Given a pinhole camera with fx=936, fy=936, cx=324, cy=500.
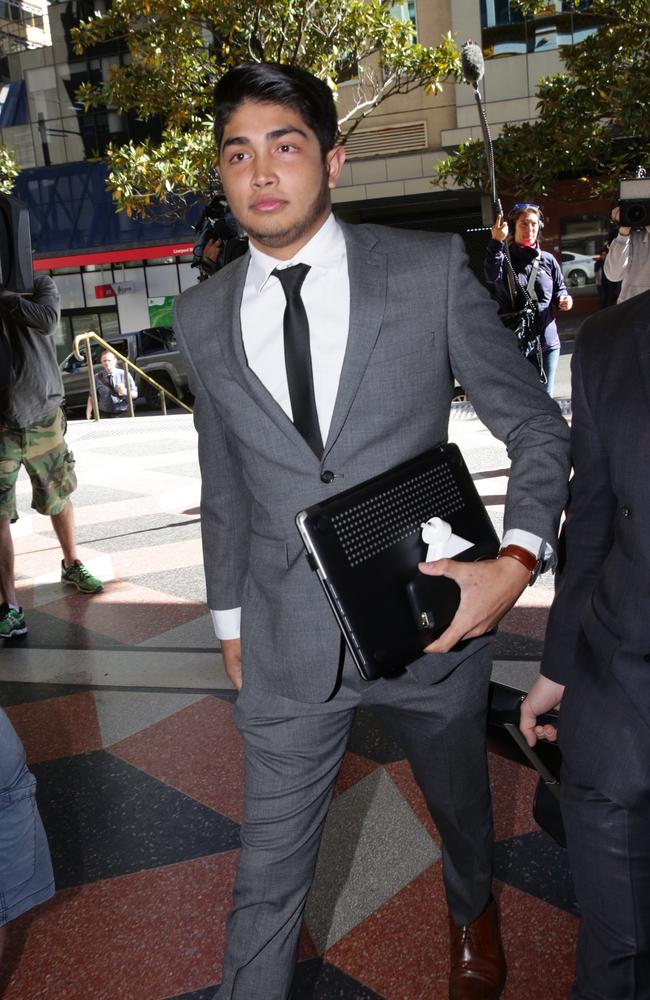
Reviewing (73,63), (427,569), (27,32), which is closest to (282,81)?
(427,569)

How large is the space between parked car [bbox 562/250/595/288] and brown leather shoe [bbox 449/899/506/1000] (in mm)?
22236

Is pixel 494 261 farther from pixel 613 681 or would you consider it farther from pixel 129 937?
pixel 613 681

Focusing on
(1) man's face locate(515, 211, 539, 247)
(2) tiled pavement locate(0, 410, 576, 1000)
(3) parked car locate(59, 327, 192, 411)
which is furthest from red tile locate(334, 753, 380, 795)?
(3) parked car locate(59, 327, 192, 411)

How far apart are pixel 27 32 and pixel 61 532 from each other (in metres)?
31.8

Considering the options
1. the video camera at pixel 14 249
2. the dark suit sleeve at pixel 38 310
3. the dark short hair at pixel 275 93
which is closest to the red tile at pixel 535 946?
the dark short hair at pixel 275 93

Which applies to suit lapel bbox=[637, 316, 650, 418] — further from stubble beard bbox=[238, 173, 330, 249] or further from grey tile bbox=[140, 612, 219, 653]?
grey tile bbox=[140, 612, 219, 653]

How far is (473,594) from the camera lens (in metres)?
1.57

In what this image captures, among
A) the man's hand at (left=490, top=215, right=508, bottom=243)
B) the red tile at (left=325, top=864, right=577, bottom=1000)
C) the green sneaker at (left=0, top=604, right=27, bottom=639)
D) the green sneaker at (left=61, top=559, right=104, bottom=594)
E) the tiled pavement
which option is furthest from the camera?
the man's hand at (left=490, top=215, right=508, bottom=243)

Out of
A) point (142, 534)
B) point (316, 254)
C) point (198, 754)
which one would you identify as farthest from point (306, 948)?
point (142, 534)

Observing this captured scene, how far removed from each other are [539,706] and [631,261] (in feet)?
16.3

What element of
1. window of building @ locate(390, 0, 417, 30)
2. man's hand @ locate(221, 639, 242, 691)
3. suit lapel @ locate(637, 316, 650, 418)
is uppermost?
window of building @ locate(390, 0, 417, 30)

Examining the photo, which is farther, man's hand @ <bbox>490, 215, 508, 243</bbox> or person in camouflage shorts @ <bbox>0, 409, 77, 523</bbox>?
man's hand @ <bbox>490, 215, 508, 243</bbox>

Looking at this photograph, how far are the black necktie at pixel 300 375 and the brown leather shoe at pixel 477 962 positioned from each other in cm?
115

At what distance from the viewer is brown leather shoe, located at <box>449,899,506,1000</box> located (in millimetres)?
2049
